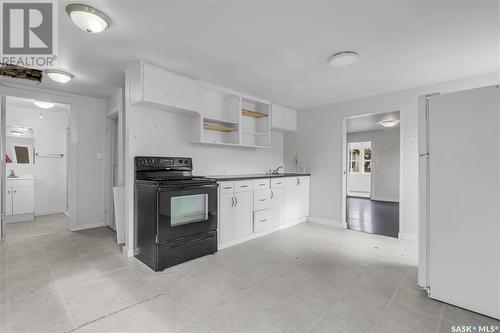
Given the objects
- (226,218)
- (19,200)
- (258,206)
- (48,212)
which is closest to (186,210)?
(226,218)

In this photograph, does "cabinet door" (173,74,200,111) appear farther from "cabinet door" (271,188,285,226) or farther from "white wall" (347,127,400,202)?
"white wall" (347,127,400,202)

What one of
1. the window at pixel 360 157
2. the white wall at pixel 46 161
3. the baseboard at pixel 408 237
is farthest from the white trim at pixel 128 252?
the window at pixel 360 157

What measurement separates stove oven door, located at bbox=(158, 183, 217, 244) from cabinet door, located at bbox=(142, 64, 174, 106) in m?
1.14

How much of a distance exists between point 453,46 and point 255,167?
11.4 feet

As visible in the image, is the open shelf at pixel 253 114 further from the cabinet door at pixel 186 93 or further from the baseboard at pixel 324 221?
the baseboard at pixel 324 221

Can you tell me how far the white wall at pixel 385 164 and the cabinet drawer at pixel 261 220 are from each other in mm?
5899

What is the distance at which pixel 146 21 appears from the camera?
2.07 m

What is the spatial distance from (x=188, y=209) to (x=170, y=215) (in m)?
0.26

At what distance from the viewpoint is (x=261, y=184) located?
12.9 feet

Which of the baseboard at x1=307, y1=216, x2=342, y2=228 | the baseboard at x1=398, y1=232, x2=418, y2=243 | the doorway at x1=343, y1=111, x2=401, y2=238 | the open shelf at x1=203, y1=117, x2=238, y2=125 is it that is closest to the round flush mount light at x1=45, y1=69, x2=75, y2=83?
the open shelf at x1=203, y1=117, x2=238, y2=125

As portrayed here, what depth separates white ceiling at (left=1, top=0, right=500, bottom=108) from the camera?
75.2 inches

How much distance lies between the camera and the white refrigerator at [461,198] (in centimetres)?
183

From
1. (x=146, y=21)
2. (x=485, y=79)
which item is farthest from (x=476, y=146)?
(x=146, y=21)

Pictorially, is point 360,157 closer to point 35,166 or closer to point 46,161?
point 46,161
